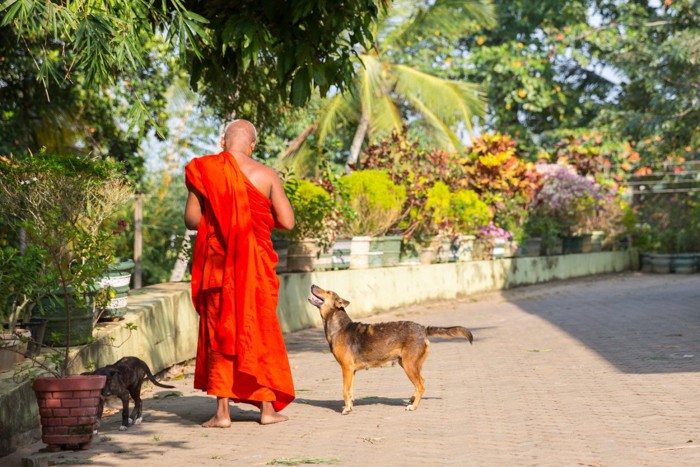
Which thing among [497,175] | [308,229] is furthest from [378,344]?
[497,175]

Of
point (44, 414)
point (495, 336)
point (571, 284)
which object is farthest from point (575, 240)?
point (44, 414)

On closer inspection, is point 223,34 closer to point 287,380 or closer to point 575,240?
point 287,380

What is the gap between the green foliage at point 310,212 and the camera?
15445 millimetres

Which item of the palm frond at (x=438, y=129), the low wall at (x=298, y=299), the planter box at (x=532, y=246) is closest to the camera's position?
the low wall at (x=298, y=299)

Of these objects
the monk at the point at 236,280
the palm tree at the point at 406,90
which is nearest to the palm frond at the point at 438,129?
the palm tree at the point at 406,90

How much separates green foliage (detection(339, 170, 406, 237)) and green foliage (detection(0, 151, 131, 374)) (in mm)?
9536

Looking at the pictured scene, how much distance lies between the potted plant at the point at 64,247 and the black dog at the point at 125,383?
305 mm

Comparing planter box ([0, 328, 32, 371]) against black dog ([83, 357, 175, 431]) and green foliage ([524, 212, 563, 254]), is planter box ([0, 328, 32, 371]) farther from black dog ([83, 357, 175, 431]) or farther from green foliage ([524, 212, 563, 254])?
green foliage ([524, 212, 563, 254])

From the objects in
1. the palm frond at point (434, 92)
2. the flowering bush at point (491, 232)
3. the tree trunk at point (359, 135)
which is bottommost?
the flowering bush at point (491, 232)

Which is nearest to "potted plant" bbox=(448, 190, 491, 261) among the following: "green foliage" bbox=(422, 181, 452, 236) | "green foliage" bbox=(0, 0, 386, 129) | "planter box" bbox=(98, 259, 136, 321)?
"green foliage" bbox=(422, 181, 452, 236)

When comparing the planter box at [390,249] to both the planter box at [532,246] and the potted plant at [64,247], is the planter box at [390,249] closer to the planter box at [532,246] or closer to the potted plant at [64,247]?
the planter box at [532,246]

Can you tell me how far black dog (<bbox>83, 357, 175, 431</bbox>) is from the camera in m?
7.66

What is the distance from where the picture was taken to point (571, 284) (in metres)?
23.6

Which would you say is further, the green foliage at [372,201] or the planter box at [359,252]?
the green foliage at [372,201]
